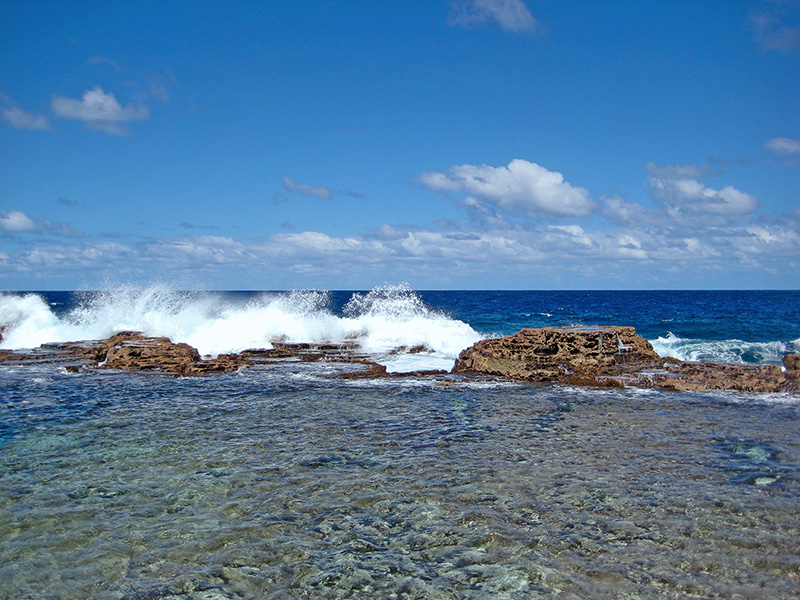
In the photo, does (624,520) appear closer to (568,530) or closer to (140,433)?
(568,530)

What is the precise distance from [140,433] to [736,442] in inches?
395

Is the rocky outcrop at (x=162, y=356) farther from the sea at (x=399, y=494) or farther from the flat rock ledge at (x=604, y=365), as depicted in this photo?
the sea at (x=399, y=494)

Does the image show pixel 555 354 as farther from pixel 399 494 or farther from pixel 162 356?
pixel 162 356

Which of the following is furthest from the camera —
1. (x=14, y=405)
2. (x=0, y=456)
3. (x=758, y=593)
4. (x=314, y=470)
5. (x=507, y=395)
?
(x=507, y=395)

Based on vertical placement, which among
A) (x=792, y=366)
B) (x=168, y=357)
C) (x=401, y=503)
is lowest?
(x=401, y=503)

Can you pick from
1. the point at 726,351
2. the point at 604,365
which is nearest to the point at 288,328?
the point at 604,365

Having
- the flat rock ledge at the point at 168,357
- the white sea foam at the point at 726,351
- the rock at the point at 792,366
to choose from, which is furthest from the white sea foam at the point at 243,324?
the rock at the point at 792,366

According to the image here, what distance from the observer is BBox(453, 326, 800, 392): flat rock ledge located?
1522 cm

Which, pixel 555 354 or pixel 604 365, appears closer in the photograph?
pixel 604 365

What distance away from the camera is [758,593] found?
15.8 feet

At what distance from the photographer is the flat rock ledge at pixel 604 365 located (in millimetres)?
15219

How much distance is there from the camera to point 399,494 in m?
7.14

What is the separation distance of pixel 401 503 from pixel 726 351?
948 inches

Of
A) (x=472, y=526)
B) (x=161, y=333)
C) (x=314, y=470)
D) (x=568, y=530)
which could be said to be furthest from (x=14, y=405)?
(x=161, y=333)
